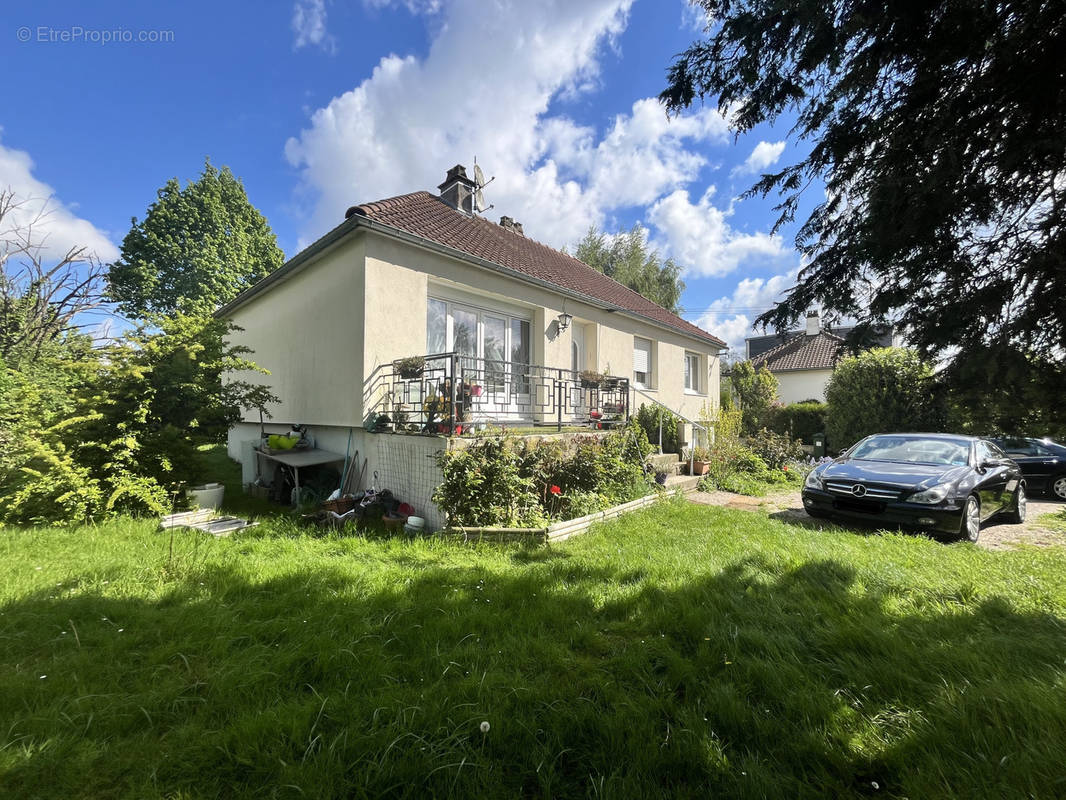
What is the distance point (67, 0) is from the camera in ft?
21.2

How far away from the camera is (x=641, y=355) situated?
12.1 m

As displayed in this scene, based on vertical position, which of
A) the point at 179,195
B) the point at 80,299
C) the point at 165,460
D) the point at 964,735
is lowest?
the point at 964,735

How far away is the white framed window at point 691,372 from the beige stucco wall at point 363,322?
434cm

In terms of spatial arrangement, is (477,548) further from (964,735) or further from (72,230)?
(72,230)

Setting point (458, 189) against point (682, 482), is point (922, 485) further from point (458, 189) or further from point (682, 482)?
point (458, 189)

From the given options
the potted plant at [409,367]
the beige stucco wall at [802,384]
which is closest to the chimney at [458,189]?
the potted plant at [409,367]

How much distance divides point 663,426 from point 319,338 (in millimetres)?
7830

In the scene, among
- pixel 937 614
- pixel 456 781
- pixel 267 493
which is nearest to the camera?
pixel 456 781

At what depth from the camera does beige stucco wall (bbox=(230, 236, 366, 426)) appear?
21.4 ft

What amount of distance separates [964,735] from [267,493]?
29.1 feet

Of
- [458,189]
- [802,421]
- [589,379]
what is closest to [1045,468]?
[802,421]

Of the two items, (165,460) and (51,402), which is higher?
(51,402)

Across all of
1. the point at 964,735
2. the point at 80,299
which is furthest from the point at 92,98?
the point at 964,735

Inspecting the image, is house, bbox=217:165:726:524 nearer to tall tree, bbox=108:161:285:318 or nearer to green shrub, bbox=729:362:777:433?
green shrub, bbox=729:362:777:433
